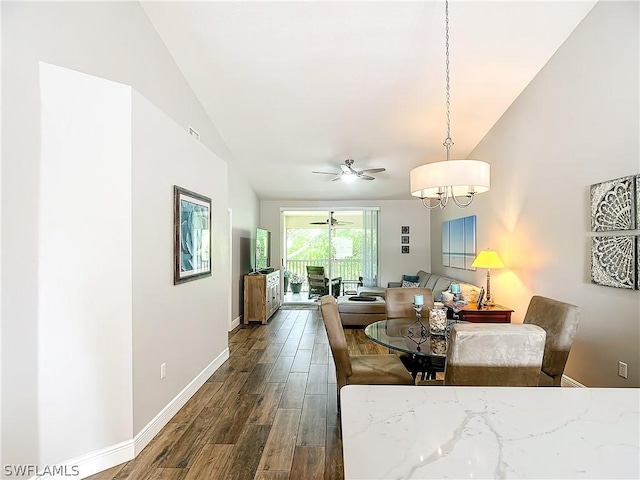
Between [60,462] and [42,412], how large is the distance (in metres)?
0.33

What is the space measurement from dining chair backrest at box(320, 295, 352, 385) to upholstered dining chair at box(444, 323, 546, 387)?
888 mm

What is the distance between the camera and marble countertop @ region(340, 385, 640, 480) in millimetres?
733

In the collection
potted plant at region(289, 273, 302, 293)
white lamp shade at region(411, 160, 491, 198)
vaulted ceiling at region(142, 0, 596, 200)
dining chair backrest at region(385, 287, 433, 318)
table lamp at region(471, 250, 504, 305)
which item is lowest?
potted plant at region(289, 273, 302, 293)

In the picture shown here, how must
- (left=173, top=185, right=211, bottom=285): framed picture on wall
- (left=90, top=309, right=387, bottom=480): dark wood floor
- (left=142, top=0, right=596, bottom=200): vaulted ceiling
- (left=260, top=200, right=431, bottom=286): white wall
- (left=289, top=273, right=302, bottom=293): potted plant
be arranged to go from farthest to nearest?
(left=289, top=273, right=302, bottom=293): potted plant → (left=260, top=200, right=431, bottom=286): white wall → (left=142, top=0, right=596, bottom=200): vaulted ceiling → (left=173, top=185, right=211, bottom=285): framed picture on wall → (left=90, top=309, right=387, bottom=480): dark wood floor

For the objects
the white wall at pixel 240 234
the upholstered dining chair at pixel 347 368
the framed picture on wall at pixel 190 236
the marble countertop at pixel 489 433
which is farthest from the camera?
the white wall at pixel 240 234

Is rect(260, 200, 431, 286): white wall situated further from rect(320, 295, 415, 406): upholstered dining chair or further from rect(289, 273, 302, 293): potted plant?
rect(320, 295, 415, 406): upholstered dining chair

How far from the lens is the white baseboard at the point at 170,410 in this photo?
96.7 inches

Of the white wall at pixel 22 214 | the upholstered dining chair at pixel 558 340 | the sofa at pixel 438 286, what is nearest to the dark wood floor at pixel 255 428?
the white wall at pixel 22 214

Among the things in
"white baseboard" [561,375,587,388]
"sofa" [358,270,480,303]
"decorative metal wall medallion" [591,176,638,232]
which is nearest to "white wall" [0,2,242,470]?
"decorative metal wall medallion" [591,176,638,232]

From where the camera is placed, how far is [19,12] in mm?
2125

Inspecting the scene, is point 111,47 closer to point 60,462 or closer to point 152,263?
point 152,263

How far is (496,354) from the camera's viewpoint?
1861mm

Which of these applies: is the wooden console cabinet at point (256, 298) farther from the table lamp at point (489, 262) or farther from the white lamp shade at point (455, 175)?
the white lamp shade at point (455, 175)

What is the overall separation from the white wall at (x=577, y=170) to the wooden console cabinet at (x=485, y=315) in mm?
187
